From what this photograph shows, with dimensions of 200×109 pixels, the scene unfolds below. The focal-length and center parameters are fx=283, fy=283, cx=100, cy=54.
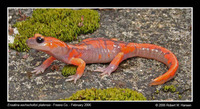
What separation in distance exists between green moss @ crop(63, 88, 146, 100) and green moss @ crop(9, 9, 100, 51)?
3.56m

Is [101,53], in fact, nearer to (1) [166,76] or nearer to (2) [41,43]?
(2) [41,43]

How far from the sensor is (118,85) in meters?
9.75

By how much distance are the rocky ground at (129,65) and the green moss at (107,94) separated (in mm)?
453

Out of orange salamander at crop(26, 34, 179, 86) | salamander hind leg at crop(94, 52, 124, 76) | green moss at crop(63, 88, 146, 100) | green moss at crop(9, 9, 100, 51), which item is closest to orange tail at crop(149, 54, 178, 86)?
orange salamander at crop(26, 34, 179, 86)

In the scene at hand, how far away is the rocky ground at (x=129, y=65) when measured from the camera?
9539mm

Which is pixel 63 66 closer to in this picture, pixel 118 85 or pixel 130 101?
pixel 118 85

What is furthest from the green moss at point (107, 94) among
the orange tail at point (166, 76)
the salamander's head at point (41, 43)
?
the salamander's head at point (41, 43)

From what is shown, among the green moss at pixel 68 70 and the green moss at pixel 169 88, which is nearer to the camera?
the green moss at pixel 169 88

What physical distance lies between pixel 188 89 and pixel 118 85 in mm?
2401

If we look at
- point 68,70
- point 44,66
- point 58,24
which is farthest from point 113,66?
point 58,24

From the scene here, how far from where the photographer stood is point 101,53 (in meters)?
10.8

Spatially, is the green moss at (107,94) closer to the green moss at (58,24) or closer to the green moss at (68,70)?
the green moss at (68,70)

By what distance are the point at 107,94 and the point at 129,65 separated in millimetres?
2256

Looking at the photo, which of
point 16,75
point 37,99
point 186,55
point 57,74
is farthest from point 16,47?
point 186,55
